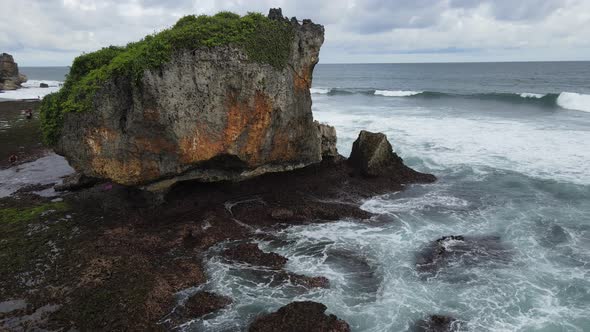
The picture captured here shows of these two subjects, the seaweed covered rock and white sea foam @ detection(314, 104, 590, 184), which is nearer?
the seaweed covered rock

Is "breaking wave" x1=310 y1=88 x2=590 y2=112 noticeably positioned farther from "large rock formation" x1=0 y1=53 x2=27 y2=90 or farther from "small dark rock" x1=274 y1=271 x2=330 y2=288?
"large rock formation" x1=0 y1=53 x2=27 y2=90

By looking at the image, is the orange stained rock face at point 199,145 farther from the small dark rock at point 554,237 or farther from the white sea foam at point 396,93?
the white sea foam at point 396,93

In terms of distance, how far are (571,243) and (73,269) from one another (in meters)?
16.6

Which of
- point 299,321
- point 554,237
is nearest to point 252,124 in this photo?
point 299,321

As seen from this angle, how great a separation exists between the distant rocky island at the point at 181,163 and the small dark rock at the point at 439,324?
2956 millimetres

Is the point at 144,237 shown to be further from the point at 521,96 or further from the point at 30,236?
the point at 521,96

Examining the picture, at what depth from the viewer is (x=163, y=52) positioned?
14.5 m

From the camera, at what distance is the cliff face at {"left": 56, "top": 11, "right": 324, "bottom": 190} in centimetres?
1486

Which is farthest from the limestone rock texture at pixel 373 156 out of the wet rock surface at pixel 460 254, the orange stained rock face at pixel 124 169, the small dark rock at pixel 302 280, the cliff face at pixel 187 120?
the orange stained rock face at pixel 124 169

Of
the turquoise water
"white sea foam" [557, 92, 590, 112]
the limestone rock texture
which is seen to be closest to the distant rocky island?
the turquoise water

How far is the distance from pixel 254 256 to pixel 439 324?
598cm

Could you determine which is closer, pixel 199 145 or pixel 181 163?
pixel 199 145

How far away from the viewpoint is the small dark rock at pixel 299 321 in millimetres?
9992

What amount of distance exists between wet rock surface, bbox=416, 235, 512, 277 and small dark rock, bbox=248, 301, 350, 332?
399 centimetres
